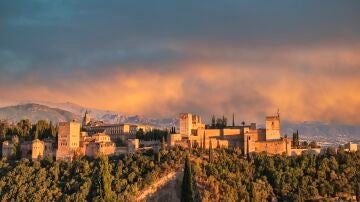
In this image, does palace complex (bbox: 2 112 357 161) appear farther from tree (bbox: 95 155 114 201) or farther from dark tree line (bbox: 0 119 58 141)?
tree (bbox: 95 155 114 201)

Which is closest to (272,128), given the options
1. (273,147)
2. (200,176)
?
(273,147)

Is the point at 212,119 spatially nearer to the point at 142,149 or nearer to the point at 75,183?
the point at 142,149

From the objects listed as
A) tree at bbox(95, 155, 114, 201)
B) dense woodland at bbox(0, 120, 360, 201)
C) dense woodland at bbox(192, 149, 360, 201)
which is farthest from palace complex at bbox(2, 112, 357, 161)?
tree at bbox(95, 155, 114, 201)

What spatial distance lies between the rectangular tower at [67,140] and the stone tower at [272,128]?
2236 cm

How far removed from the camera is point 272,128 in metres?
75.4

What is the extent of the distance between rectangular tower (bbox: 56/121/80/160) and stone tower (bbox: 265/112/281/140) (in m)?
22.4

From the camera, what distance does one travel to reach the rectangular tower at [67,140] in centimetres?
7257

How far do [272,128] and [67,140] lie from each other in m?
24.1

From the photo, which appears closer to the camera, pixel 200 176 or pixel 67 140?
pixel 200 176

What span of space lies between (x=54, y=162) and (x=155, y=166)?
12473 millimetres

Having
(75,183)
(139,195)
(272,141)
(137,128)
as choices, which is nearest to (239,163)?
(272,141)

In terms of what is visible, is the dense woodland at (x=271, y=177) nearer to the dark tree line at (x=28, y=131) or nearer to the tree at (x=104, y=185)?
the tree at (x=104, y=185)

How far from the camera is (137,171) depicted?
2589 inches

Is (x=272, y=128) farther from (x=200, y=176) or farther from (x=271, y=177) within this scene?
(x=200, y=176)
